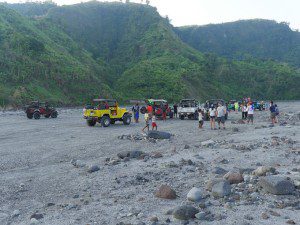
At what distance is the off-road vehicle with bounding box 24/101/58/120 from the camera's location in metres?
35.2

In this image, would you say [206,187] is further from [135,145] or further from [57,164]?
[135,145]

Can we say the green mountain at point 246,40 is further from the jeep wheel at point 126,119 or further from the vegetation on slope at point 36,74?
the jeep wheel at point 126,119

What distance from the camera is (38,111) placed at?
1395 inches

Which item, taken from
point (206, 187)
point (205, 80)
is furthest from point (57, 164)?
point (205, 80)

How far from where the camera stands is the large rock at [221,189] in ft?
24.2

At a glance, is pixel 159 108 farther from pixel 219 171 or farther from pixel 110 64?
pixel 110 64

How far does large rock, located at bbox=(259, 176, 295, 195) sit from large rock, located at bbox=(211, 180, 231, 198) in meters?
0.77

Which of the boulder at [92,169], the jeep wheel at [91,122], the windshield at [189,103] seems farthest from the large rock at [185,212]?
the windshield at [189,103]

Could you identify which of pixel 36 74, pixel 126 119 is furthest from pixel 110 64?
pixel 126 119

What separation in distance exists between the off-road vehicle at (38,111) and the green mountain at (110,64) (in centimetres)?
1941

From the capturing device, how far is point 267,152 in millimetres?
12891

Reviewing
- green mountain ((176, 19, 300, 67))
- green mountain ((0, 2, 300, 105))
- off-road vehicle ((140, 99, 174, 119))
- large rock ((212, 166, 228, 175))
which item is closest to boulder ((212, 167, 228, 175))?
large rock ((212, 166, 228, 175))

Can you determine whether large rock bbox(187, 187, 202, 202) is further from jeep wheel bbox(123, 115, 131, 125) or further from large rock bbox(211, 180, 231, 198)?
jeep wheel bbox(123, 115, 131, 125)

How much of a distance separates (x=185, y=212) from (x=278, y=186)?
87.5 inches
